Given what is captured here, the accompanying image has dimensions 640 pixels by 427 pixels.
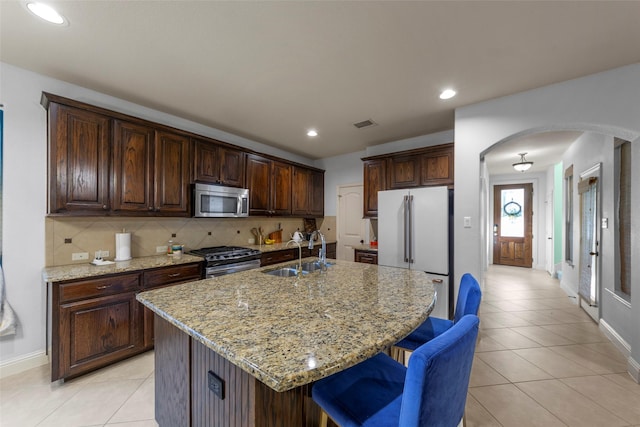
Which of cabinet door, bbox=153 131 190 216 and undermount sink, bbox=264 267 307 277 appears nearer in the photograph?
undermount sink, bbox=264 267 307 277

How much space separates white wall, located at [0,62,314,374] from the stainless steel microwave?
1310 millimetres

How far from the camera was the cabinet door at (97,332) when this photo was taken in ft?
6.70

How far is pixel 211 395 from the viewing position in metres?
1.14

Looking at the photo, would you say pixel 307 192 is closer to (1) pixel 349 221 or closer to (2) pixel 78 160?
(1) pixel 349 221

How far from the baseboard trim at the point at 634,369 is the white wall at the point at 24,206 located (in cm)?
513

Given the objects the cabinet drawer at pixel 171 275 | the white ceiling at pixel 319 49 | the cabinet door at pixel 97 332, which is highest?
the white ceiling at pixel 319 49

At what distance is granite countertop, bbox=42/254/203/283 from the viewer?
79.9 inches

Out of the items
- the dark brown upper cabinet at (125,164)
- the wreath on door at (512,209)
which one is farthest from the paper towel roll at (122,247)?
the wreath on door at (512,209)

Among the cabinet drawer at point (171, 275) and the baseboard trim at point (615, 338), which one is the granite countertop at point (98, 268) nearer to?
the cabinet drawer at point (171, 275)

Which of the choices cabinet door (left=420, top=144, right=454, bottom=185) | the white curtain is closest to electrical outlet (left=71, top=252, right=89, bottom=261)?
the white curtain

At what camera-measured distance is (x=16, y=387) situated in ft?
6.64

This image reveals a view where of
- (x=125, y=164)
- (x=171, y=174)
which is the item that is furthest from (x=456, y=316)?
(x=125, y=164)

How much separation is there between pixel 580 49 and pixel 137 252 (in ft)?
14.9

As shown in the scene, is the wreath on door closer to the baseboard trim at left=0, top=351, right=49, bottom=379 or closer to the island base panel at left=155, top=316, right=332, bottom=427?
the island base panel at left=155, top=316, right=332, bottom=427
